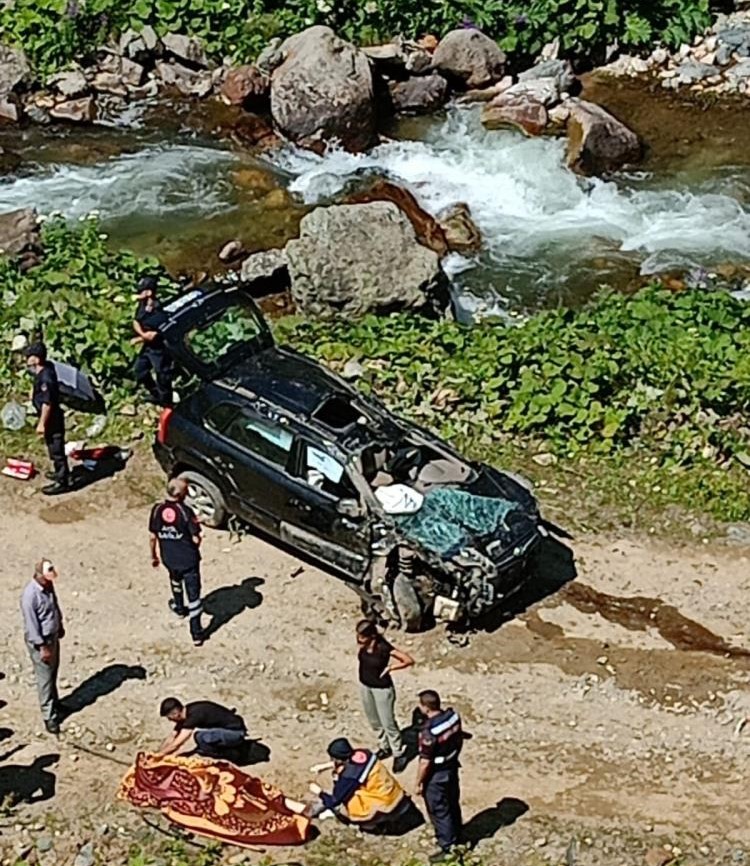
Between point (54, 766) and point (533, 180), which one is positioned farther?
point (533, 180)

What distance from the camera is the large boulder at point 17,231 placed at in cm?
2389

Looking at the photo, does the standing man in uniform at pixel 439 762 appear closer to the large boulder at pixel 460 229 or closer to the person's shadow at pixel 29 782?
the person's shadow at pixel 29 782

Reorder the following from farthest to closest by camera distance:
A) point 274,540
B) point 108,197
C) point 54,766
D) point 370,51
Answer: point 370,51 → point 108,197 → point 274,540 → point 54,766

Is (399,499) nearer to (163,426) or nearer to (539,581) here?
(539,581)

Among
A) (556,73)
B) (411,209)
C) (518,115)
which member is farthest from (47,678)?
(556,73)

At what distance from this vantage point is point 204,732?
14898 mm

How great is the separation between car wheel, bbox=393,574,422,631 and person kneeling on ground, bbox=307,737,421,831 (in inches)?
98.9

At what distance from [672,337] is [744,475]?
7.62 ft

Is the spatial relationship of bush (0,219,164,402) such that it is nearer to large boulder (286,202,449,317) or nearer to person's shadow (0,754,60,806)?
large boulder (286,202,449,317)

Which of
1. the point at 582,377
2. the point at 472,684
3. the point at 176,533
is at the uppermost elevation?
the point at 176,533

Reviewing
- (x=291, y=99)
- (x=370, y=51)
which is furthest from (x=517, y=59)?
(x=291, y=99)

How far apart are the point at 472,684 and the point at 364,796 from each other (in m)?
2.36

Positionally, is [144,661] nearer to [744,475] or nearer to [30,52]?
[744,475]

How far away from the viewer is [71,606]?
685 inches
